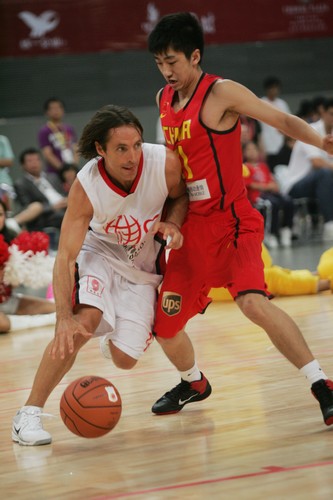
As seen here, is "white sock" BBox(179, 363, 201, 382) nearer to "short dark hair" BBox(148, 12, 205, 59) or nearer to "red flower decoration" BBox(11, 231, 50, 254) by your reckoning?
"short dark hair" BBox(148, 12, 205, 59)

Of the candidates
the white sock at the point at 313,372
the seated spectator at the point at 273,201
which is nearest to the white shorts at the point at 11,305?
the white sock at the point at 313,372

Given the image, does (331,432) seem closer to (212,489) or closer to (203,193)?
(212,489)

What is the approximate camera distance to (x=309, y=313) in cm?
773

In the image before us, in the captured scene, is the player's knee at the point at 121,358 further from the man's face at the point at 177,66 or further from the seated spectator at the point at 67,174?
the seated spectator at the point at 67,174

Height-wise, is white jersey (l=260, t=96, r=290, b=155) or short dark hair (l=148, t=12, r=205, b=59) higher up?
short dark hair (l=148, t=12, r=205, b=59)

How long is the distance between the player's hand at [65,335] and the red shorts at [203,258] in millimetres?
499

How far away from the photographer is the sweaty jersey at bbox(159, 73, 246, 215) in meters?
4.59

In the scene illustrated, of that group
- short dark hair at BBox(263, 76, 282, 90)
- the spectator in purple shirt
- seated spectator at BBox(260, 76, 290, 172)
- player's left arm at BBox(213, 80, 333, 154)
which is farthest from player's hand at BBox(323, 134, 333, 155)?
short dark hair at BBox(263, 76, 282, 90)

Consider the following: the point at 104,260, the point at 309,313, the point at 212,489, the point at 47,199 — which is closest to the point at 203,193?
the point at 104,260

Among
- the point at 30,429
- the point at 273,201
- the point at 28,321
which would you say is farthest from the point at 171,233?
the point at 273,201

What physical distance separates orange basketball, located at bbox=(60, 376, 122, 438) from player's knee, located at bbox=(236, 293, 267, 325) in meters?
0.68

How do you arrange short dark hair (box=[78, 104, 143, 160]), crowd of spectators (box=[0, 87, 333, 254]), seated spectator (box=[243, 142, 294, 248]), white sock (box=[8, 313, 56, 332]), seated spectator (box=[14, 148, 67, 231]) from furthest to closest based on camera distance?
1. seated spectator (box=[243, 142, 294, 248])
2. crowd of spectators (box=[0, 87, 333, 254])
3. seated spectator (box=[14, 148, 67, 231])
4. white sock (box=[8, 313, 56, 332])
5. short dark hair (box=[78, 104, 143, 160])

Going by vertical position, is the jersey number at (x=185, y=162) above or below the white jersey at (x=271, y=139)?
above

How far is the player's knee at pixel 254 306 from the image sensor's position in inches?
171
